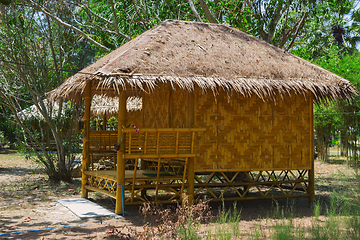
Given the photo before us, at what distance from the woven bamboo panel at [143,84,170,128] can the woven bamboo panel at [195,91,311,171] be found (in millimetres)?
1310

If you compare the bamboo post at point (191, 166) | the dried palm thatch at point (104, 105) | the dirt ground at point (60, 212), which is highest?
the dried palm thatch at point (104, 105)

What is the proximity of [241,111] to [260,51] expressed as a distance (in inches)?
63.4

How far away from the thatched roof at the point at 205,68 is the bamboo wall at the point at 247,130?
0.27m

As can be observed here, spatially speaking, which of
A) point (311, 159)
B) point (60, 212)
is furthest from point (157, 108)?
point (311, 159)

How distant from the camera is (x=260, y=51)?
779 cm

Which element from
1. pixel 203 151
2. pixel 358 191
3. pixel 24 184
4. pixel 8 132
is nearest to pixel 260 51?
pixel 203 151

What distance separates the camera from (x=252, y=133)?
6977 mm

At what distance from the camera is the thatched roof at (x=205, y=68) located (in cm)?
618

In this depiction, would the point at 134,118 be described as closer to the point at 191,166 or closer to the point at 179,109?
the point at 179,109

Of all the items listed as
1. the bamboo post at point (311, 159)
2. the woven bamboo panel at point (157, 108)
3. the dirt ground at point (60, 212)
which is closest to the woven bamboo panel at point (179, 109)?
the woven bamboo panel at point (157, 108)

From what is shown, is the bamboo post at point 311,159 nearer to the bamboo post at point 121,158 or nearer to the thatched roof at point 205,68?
the thatched roof at point 205,68

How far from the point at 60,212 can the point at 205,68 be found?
3.51 metres

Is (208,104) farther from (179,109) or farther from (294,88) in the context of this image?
(294,88)

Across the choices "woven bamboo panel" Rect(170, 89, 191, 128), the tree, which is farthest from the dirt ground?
"woven bamboo panel" Rect(170, 89, 191, 128)
